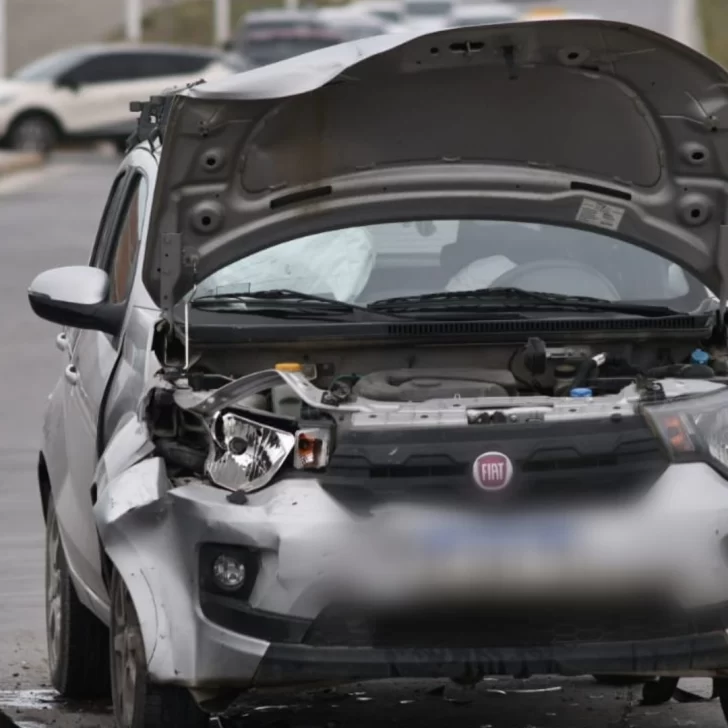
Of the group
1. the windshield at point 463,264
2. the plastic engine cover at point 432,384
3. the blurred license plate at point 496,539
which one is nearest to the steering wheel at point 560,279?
the windshield at point 463,264

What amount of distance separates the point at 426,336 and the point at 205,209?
69cm

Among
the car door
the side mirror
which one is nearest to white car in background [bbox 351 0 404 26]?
the car door

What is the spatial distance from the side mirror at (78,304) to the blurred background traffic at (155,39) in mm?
13159

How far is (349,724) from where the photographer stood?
639cm

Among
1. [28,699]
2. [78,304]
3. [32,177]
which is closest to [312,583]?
[78,304]

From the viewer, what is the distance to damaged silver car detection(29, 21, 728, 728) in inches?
208

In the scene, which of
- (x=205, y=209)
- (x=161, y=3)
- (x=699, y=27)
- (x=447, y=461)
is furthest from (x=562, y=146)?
(x=161, y=3)

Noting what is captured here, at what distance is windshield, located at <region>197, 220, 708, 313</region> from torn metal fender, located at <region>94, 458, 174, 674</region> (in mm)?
1104

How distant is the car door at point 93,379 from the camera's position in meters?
6.21

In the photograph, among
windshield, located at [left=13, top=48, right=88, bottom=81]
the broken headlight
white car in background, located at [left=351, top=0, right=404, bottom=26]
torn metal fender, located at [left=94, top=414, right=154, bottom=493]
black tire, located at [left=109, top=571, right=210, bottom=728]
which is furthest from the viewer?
white car in background, located at [left=351, top=0, right=404, bottom=26]

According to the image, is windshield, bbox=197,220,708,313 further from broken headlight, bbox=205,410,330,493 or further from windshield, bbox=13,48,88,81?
windshield, bbox=13,48,88,81

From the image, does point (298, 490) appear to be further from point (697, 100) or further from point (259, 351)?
point (697, 100)

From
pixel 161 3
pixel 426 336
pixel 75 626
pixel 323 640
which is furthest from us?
pixel 161 3

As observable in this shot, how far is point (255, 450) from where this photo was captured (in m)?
5.47
